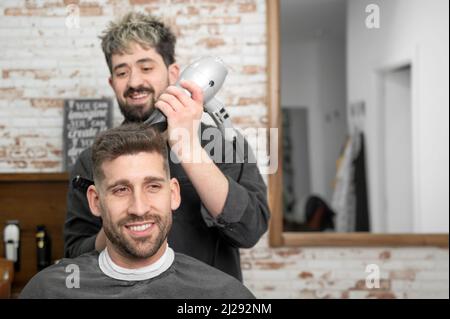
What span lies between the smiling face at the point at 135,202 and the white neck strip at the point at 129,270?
71 mm

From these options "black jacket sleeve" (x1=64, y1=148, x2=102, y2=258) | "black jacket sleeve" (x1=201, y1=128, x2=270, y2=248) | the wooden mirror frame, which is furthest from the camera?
the wooden mirror frame

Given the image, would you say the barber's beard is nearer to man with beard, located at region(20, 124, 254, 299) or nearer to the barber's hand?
man with beard, located at region(20, 124, 254, 299)

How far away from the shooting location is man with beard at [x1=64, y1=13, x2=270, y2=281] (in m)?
1.08

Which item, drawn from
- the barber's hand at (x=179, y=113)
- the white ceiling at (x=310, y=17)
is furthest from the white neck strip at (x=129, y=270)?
the white ceiling at (x=310, y=17)

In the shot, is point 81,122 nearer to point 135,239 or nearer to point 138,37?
point 138,37

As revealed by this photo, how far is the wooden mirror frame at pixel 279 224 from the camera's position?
225 centimetres

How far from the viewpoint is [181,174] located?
4.09ft

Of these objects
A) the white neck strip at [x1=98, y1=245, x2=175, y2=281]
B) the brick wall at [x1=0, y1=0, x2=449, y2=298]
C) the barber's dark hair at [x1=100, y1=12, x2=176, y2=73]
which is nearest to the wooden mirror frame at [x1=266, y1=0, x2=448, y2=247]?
the brick wall at [x1=0, y1=0, x2=449, y2=298]

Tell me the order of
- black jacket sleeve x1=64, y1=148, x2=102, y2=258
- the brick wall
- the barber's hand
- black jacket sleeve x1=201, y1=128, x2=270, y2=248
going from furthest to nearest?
the brick wall, black jacket sleeve x1=64, y1=148, x2=102, y2=258, black jacket sleeve x1=201, y1=128, x2=270, y2=248, the barber's hand

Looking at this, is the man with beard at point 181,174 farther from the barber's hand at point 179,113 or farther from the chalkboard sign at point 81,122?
the chalkboard sign at point 81,122

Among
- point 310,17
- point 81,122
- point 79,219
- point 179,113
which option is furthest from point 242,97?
point 179,113

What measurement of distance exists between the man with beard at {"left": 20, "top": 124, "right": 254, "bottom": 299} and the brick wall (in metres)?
0.69
